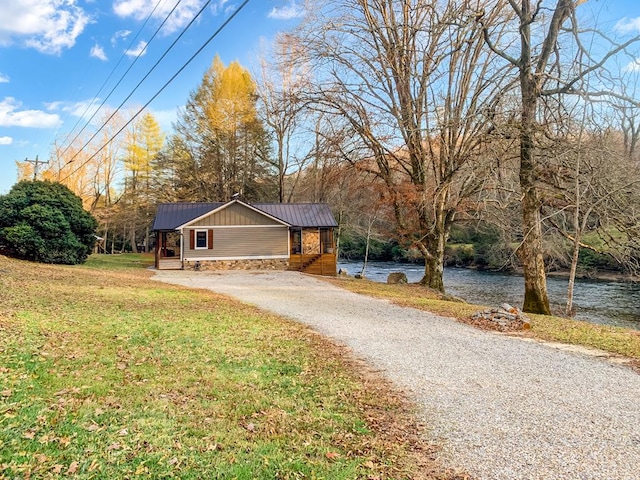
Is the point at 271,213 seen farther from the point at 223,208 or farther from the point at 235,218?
the point at 223,208

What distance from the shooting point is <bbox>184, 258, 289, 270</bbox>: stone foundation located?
70.4 ft

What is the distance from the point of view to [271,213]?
23641 mm

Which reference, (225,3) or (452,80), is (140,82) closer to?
(225,3)

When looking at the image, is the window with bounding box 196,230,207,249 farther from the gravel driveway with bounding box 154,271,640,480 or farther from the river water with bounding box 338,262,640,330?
the gravel driveway with bounding box 154,271,640,480

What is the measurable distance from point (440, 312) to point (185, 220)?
52.5ft

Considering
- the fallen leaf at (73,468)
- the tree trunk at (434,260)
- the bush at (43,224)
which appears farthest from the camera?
the tree trunk at (434,260)

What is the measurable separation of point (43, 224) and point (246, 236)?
907 centimetres

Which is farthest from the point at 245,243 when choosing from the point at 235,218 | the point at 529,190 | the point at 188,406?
the point at 188,406

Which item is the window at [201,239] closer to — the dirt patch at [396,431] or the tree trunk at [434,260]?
the tree trunk at [434,260]

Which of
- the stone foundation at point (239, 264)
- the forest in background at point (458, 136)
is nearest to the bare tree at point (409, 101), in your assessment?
the forest in background at point (458, 136)

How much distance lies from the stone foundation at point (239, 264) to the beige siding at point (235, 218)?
78.2 inches

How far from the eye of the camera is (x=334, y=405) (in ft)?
13.5

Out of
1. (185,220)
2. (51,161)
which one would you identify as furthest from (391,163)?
(51,161)

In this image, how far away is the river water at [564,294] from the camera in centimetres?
1435
